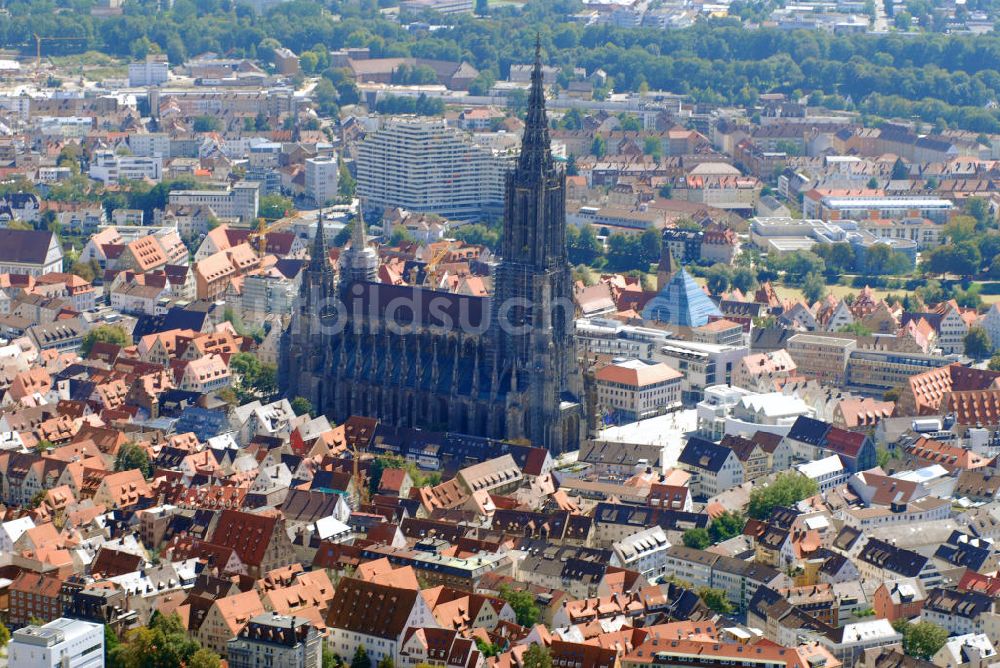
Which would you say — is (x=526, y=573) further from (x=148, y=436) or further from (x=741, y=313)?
(x=741, y=313)

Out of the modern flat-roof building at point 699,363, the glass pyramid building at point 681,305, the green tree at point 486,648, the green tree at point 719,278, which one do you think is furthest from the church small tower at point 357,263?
the green tree at point 486,648

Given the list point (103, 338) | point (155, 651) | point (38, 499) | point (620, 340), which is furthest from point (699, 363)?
point (155, 651)

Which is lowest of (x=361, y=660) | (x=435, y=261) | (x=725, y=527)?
(x=435, y=261)

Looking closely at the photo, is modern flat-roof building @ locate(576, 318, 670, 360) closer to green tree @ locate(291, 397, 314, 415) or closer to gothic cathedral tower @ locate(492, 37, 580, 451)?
gothic cathedral tower @ locate(492, 37, 580, 451)

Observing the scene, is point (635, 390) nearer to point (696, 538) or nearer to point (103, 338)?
point (696, 538)

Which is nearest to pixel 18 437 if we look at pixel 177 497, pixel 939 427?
pixel 177 497
